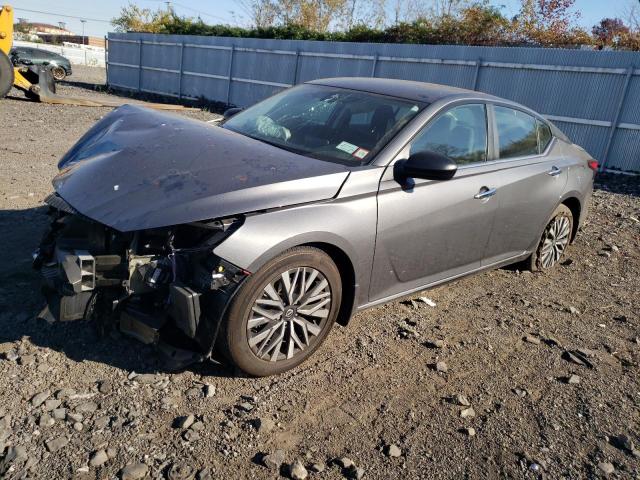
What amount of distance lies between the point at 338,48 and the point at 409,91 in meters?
13.8

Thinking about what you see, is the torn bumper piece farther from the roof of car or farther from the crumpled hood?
the roof of car

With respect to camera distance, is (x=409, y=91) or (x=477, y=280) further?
(x=477, y=280)

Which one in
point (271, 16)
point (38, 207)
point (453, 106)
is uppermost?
point (271, 16)

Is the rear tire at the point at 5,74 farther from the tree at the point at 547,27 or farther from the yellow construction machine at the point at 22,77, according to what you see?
the tree at the point at 547,27

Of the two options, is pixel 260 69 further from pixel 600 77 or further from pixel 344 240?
pixel 344 240

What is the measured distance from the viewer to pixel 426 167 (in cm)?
342

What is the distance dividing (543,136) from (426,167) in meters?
2.26

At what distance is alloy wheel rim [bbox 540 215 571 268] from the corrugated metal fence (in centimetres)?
666

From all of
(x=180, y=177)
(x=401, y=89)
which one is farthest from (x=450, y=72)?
(x=180, y=177)

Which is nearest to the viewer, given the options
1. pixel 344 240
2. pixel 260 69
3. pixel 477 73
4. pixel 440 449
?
pixel 440 449

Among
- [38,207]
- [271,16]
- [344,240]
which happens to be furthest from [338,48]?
[271,16]

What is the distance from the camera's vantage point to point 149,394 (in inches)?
116

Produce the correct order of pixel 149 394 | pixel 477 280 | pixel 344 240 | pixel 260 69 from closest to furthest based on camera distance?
pixel 149 394, pixel 344 240, pixel 477 280, pixel 260 69

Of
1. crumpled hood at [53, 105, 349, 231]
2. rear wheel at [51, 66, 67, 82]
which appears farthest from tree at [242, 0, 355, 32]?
crumpled hood at [53, 105, 349, 231]
